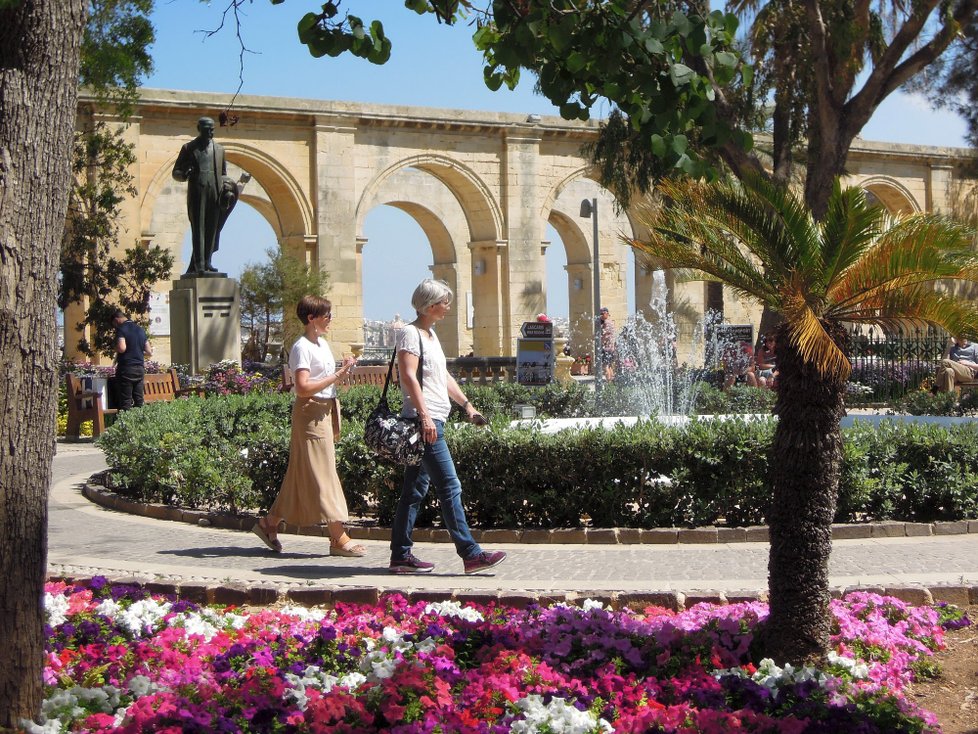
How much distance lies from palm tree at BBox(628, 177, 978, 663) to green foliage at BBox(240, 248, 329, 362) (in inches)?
849

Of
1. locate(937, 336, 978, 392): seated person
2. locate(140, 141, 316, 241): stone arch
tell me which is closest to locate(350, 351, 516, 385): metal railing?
locate(140, 141, 316, 241): stone arch

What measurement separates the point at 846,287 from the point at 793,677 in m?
1.55

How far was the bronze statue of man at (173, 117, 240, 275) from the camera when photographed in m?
17.5

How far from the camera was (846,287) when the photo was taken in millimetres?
4785

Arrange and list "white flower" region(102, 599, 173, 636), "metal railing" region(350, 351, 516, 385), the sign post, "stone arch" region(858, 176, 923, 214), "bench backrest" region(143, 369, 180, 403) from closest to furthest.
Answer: "white flower" region(102, 599, 173, 636) < "bench backrest" region(143, 369, 180, 403) < the sign post < "metal railing" region(350, 351, 516, 385) < "stone arch" region(858, 176, 923, 214)

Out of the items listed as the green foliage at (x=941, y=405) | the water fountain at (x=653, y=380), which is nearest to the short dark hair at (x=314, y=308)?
the water fountain at (x=653, y=380)

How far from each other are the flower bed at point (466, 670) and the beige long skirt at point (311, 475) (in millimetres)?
1661

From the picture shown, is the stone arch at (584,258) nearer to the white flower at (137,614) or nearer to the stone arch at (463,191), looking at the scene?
the stone arch at (463,191)

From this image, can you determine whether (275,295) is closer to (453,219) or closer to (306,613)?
(453,219)

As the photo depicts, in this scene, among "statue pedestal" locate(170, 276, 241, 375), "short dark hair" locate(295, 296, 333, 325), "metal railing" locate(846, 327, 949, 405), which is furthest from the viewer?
"metal railing" locate(846, 327, 949, 405)

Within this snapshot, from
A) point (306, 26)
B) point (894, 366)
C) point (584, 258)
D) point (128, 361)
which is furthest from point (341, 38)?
point (584, 258)

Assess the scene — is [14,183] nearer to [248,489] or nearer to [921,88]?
[248,489]

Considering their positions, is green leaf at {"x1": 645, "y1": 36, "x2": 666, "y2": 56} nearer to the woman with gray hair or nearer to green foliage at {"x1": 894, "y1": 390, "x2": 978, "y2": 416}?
the woman with gray hair

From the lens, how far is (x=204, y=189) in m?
17.6
